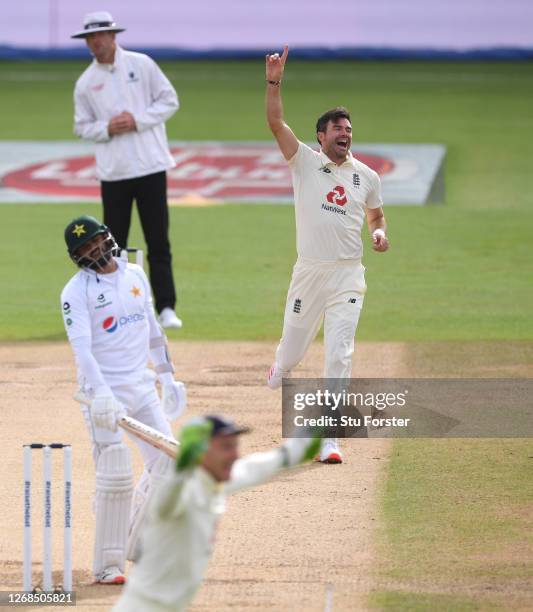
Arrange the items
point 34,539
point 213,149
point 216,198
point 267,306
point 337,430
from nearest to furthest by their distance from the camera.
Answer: point 34,539
point 337,430
point 267,306
point 216,198
point 213,149

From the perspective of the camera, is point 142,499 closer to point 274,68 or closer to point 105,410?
point 105,410

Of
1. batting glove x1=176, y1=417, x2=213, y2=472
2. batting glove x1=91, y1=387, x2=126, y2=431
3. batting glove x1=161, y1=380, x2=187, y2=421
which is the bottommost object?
batting glove x1=161, y1=380, x2=187, y2=421

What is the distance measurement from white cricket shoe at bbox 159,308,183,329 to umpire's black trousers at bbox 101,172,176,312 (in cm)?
11

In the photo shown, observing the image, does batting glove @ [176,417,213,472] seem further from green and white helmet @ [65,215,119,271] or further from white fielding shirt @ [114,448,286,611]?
green and white helmet @ [65,215,119,271]

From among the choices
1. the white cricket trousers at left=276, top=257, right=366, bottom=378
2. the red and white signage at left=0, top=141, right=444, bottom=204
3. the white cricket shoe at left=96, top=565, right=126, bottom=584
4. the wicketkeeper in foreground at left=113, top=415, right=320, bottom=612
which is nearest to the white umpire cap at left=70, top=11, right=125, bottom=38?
the white cricket trousers at left=276, top=257, right=366, bottom=378

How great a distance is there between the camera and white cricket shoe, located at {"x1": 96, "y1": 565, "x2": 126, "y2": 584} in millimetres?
7195

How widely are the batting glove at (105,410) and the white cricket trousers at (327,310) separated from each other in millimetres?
2467

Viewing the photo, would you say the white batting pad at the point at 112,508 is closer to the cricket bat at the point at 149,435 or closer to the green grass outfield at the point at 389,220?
the cricket bat at the point at 149,435

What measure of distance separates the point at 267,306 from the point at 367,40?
21.4 meters

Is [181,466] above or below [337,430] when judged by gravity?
above

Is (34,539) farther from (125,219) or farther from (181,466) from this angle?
(125,219)

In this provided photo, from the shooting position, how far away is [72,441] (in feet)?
32.2

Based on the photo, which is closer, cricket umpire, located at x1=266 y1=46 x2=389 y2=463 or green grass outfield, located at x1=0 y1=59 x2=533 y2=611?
green grass outfield, located at x1=0 y1=59 x2=533 y2=611

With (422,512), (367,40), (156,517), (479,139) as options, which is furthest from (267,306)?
(367,40)
